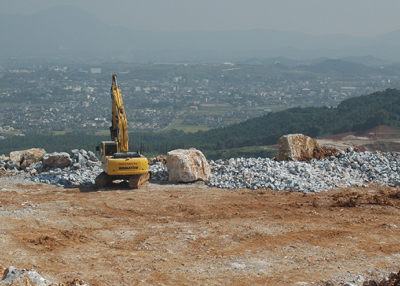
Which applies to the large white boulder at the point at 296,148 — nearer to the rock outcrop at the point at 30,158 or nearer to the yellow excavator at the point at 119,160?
the yellow excavator at the point at 119,160

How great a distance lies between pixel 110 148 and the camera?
18469 mm

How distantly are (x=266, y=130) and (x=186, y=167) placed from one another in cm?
4849

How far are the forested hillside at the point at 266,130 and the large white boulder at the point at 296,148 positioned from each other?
24000mm

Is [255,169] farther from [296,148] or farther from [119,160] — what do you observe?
[119,160]

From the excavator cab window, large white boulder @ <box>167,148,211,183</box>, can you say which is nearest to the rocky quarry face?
large white boulder @ <box>167,148,211,183</box>

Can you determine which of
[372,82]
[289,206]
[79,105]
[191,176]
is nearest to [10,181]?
[191,176]

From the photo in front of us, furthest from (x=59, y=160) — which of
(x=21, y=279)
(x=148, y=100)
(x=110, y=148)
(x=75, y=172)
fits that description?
(x=148, y=100)

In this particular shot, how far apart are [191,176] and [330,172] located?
18.8ft

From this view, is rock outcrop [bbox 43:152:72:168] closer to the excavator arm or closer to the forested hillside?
the excavator arm

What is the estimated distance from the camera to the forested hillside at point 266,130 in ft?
167

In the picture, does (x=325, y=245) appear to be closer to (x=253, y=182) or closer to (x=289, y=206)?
(x=289, y=206)

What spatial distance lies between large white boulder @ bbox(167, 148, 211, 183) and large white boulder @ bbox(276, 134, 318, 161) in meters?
3.91

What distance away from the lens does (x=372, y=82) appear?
7377 inches

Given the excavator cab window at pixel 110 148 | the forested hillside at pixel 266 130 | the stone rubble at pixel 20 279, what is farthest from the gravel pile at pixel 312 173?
the forested hillside at pixel 266 130
